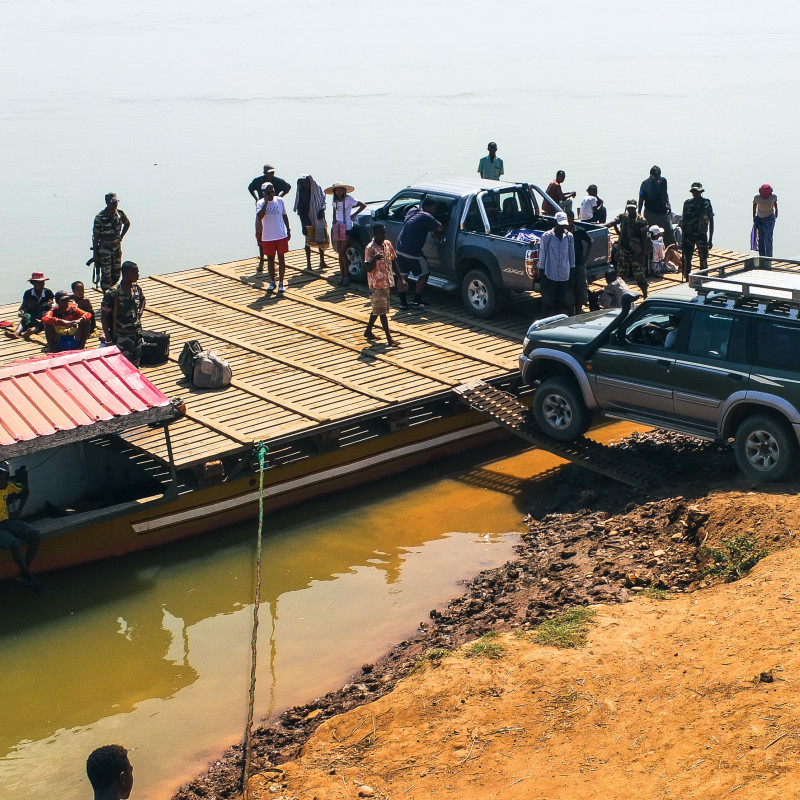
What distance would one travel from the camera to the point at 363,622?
33.5 feet

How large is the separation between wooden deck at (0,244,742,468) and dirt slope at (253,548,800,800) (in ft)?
14.5

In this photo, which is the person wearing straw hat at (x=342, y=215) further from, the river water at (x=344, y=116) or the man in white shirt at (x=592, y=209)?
the river water at (x=344, y=116)

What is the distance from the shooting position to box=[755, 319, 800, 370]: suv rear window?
10.1m

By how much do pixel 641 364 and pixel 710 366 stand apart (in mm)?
771

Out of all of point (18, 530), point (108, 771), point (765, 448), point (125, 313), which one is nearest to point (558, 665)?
point (108, 771)

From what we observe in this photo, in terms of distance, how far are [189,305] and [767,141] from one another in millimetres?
30387

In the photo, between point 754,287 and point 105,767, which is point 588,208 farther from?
point 105,767

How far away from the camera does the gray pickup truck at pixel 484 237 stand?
14.6 meters

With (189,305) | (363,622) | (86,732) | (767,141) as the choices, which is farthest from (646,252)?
(767,141)

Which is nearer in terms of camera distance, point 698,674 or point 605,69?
point 698,674

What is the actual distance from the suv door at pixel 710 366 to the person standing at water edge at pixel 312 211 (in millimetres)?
7820

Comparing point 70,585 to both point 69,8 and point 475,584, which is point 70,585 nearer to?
point 475,584

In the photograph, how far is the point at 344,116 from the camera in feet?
148

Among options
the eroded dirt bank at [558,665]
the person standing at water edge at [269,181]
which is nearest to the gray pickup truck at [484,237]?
the person standing at water edge at [269,181]
